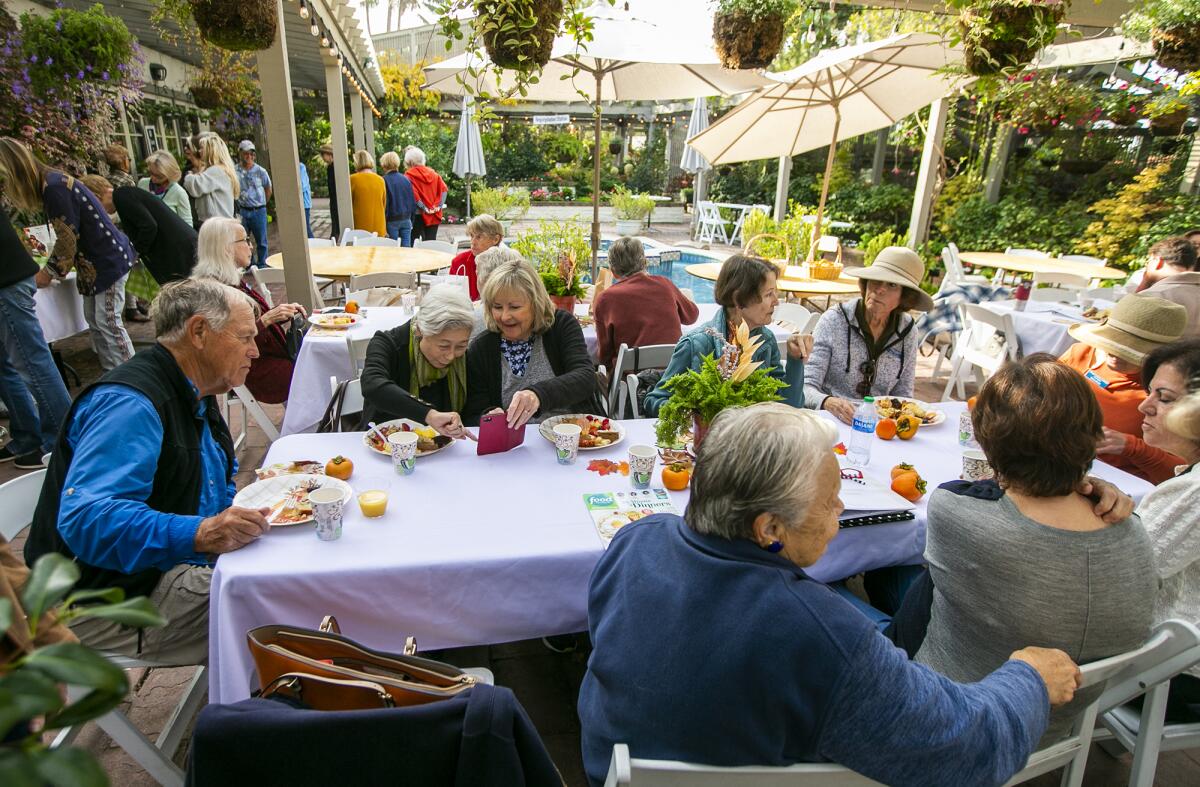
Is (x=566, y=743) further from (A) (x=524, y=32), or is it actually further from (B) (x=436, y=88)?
(B) (x=436, y=88)

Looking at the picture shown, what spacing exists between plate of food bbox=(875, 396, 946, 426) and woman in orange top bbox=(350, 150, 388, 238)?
7102mm

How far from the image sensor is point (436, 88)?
561 cm

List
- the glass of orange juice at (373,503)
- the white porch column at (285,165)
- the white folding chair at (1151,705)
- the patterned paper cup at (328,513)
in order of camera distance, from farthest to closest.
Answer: the white porch column at (285,165) → the glass of orange juice at (373,503) → the patterned paper cup at (328,513) → the white folding chair at (1151,705)

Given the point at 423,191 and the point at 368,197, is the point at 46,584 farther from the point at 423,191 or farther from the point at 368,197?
the point at 423,191

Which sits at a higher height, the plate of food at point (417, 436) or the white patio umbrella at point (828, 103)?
the white patio umbrella at point (828, 103)

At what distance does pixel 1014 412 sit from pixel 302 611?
181cm

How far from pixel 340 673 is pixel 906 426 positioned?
226cm

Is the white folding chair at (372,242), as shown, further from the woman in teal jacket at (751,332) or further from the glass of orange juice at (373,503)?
the glass of orange juice at (373,503)

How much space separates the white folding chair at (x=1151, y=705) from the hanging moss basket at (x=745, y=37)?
11.6 ft

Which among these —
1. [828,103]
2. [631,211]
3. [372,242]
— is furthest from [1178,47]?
[631,211]

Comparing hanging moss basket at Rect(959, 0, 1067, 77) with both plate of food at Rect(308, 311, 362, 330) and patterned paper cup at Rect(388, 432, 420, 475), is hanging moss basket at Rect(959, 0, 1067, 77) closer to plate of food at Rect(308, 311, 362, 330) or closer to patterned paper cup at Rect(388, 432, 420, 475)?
patterned paper cup at Rect(388, 432, 420, 475)

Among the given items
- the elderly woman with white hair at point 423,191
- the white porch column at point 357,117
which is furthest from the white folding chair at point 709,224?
the white porch column at point 357,117

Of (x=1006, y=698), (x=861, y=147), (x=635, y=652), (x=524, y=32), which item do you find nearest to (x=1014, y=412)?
(x=1006, y=698)

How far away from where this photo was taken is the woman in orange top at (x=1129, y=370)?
8.38 ft
